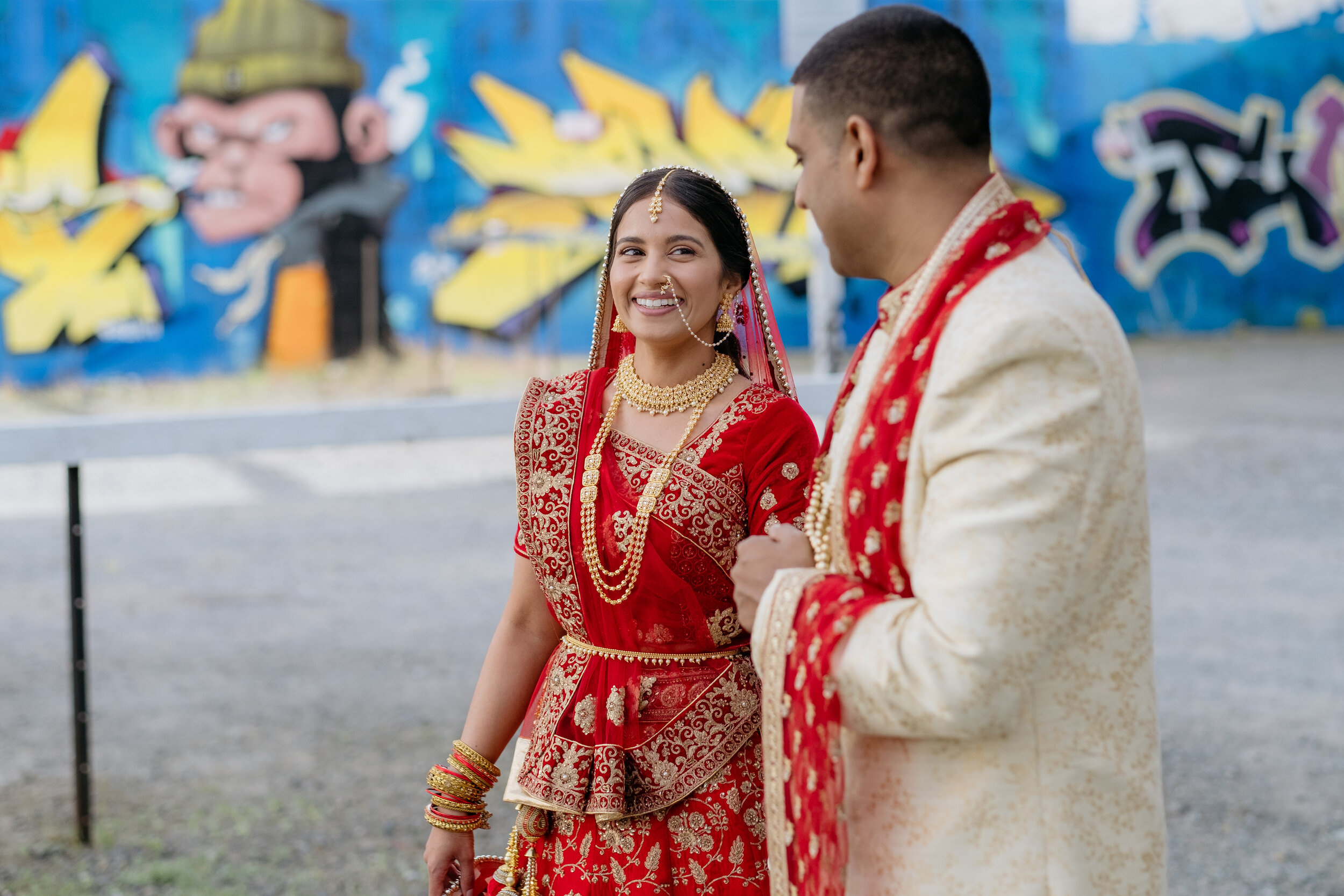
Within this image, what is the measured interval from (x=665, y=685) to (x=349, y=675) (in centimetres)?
397

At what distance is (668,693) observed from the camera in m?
1.92

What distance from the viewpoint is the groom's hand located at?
149 centimetres

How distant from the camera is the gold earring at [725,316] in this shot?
6.87 ft

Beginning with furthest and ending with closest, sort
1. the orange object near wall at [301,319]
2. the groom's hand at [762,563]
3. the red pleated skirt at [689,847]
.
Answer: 1. the orange object near wall at [301,319]
2. the red pleated skirt at [689,847]
3. the groom's hand at [762,563]

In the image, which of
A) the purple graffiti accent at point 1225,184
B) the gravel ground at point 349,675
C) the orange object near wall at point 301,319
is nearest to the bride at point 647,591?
the gravel ground at point 349,675

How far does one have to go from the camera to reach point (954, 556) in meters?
1.20

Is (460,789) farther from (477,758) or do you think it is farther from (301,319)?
(301,319)

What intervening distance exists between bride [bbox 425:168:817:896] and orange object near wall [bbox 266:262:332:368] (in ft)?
35.7

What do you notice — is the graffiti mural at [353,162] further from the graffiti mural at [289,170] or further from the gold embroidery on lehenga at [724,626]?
the gold embroidery on lehenga at [724,626]

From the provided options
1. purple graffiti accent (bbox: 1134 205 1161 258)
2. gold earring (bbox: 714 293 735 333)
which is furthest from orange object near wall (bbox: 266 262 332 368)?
gold earring (bbox: 714 293 735 333)

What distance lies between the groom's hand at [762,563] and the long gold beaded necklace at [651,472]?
15.6 inches

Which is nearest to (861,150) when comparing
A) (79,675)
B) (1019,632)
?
(1019,632)

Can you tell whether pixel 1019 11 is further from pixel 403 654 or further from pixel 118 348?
pixel 403 654

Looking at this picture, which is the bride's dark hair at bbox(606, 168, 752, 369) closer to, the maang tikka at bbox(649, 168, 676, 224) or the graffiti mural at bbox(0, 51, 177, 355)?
the maang tikka at bbox(649, 168, 676, 224)
